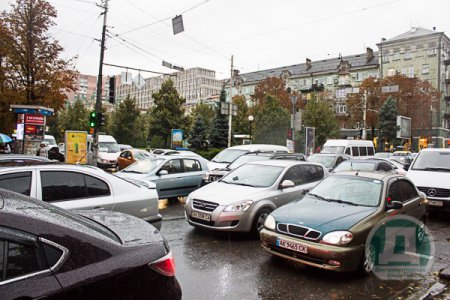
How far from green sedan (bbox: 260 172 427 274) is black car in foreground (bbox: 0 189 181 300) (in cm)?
289

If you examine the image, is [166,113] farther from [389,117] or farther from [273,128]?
[389,117]

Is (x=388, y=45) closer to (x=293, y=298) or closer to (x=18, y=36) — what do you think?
(x=18, y=36)

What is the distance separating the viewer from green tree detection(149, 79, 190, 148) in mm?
46375

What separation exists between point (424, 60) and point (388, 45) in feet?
23.6

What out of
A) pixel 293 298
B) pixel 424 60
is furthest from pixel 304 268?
pixel 424 60

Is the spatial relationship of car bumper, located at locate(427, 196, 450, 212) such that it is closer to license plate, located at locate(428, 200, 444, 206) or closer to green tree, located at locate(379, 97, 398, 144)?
license plate, located at locate(428, 200, 444, 206)

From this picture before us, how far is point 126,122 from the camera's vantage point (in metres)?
50.5

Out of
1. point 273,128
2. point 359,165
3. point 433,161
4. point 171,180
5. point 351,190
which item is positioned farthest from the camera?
point 273,128

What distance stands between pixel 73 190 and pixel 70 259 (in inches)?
118

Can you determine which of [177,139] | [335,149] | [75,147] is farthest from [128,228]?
[177,139]

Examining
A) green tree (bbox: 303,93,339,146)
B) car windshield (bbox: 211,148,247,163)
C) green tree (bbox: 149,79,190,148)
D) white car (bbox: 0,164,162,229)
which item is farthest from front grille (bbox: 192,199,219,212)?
green tree (bbox: 303,93,339,146)

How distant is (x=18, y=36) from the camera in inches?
811

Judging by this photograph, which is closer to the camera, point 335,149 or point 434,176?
point 434,176

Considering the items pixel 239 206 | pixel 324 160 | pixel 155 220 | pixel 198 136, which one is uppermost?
pixel 198 136
